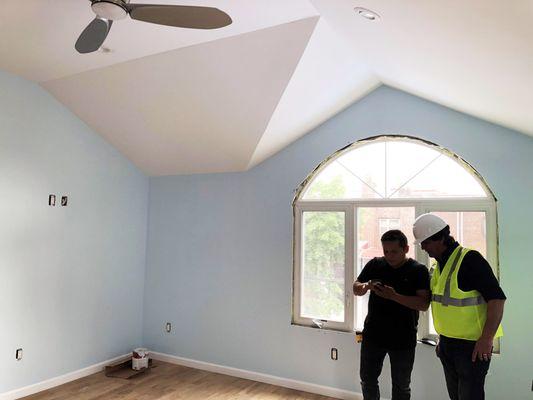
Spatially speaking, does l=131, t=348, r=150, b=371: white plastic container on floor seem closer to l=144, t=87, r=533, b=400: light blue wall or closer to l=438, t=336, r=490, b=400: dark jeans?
l=144, t=87, r=533, b=400: light blue wall

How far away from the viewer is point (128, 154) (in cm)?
452

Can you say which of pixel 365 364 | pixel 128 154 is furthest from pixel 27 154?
pixel 365 364

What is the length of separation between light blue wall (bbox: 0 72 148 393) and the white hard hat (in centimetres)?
328

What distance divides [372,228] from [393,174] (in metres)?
0.53

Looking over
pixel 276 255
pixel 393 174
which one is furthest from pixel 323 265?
pixel 393 174

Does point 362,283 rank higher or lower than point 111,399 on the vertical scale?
higher

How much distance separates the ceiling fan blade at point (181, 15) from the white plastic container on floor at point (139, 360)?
3.50m

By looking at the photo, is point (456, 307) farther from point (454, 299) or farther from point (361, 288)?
point (361, 288)

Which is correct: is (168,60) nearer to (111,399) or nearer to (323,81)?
(323,81)

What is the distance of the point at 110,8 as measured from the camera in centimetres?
186

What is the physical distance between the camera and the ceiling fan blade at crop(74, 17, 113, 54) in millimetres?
2020

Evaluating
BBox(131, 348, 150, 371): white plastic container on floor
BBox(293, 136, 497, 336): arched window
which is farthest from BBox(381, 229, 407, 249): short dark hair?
BBox(131, 348, 150, 371): white plastic container on floor

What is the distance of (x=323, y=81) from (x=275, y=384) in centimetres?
286

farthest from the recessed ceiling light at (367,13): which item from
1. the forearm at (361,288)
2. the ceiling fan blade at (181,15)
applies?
the forearm at (361,288)
